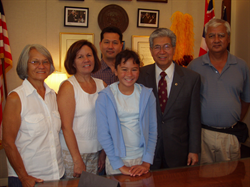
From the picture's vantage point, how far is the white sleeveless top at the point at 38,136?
1378mm

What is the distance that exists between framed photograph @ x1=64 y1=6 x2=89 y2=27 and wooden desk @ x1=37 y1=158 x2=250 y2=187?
3442mm

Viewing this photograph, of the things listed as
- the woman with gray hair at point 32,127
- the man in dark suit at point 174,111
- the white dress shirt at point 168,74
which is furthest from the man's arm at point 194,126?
the woman with gray hair at point 32,127

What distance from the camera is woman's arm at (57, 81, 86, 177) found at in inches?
62.2

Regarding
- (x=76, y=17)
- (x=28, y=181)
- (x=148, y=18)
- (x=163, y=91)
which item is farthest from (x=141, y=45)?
(x=28, y=181)

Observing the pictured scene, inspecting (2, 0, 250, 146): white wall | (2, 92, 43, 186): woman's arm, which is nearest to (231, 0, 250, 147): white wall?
(2, 0, 250, 146): white wall

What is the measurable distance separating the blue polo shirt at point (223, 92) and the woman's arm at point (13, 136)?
5.59 ft

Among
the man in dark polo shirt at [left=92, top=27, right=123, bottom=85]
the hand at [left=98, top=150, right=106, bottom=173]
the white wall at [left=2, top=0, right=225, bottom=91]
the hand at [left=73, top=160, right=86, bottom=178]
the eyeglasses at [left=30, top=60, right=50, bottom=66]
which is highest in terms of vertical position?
the white wall at [left=2, top=0, right=225, bottom=91]

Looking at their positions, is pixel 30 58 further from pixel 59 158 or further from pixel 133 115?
pixel 133 115

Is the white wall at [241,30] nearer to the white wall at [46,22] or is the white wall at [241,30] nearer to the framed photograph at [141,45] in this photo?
the white wall at [46,22]

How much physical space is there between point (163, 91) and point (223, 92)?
709 mm

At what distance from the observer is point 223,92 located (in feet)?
7.11

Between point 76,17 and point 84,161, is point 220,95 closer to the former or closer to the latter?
point 84,161

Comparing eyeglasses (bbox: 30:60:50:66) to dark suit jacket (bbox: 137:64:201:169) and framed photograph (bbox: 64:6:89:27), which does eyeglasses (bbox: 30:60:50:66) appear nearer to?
dark suit jacket (bbox: 137:64:201:169)

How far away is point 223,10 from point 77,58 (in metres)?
3.95
